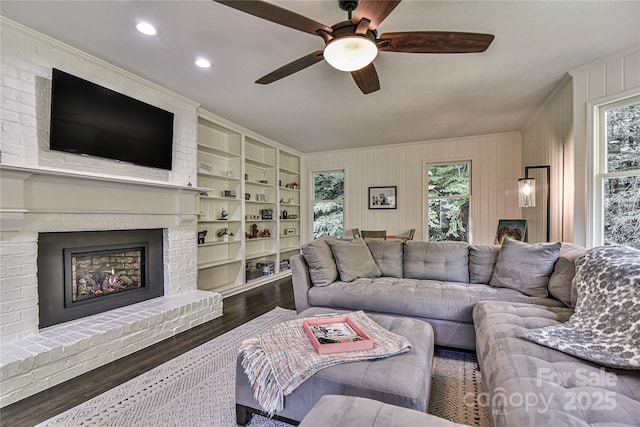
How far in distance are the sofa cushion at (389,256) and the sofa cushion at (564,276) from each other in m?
1.27

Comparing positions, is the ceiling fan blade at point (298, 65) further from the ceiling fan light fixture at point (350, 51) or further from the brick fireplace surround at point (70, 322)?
the brick fireplace surround at point (70, 322)

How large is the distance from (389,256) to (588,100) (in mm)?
2360

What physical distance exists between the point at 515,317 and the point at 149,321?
2.88 meters

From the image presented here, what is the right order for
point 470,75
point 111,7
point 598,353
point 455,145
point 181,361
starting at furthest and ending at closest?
point 455,145, point 470,75, point 181,361, point 111,7, point 598,353

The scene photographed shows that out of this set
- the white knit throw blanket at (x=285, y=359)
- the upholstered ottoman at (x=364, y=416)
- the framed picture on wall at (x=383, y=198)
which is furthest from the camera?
the framed picture on wall at (x=383, y=198)

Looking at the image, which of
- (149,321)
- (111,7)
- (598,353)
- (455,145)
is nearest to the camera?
(598,353)

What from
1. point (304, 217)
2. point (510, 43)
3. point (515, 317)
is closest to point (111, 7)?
point (510, 43)

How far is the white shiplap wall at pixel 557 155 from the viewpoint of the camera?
293 cm

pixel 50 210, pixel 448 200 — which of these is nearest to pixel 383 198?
pixel 448 200

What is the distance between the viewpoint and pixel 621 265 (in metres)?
1.55

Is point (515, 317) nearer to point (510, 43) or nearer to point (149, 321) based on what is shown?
point (510, 43)

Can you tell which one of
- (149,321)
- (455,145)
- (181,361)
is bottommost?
(181,361)

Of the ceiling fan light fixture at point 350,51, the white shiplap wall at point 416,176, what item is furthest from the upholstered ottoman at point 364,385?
the white shiplap wall at point 416,176

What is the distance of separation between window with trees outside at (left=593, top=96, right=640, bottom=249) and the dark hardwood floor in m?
3.35
